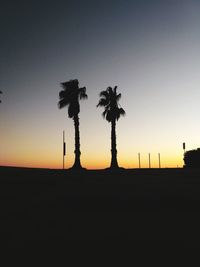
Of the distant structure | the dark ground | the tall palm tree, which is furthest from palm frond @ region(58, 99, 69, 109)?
the dark ground

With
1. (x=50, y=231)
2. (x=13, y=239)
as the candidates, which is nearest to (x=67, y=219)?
(x=50, y=231)

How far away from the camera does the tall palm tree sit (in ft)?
134

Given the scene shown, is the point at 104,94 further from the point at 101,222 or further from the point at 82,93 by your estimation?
the point at 101,222

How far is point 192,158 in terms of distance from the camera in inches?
1890

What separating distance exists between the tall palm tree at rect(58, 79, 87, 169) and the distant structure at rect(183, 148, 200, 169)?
17612 mm

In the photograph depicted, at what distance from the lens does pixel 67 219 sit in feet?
27.3

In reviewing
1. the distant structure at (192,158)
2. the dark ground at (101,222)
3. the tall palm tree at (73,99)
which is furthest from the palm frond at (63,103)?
the dark ground at (101,222)

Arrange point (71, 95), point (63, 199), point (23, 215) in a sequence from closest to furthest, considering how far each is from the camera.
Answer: point (23, 215) → point (63, 199) → point (71, 95)

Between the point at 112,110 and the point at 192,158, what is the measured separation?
1393 cm

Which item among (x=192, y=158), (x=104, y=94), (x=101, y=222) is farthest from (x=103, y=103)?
(x=101, y=222)

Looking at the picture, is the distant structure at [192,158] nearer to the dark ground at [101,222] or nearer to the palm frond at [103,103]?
the palm frond at [103,103]

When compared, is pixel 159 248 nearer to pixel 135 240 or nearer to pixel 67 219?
pixel 135 240

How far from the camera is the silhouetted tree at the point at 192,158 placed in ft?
156

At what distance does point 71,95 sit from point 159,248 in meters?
39.5
